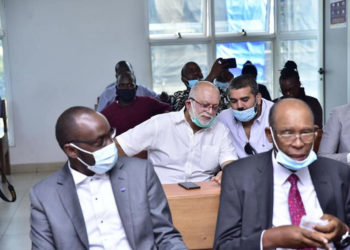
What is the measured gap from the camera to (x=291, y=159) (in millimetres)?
2256

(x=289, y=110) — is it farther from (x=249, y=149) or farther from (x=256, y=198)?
(x=249, y=149)

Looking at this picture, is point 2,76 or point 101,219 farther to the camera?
point 2,76

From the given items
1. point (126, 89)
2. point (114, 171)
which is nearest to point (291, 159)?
point (114, 171)

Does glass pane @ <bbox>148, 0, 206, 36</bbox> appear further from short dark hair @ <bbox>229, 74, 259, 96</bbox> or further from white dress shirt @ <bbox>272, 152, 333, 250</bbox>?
white dress shirt @ <bbox>272, 152, 333, 250</bbox>

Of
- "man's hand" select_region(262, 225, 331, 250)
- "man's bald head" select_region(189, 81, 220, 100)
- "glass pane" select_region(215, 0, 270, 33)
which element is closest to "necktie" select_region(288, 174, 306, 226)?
"man's hand" select_region(262, 225, 331, 250)

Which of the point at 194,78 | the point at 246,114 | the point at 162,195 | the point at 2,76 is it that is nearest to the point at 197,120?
the point at 246,114

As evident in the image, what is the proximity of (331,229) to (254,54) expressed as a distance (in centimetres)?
597

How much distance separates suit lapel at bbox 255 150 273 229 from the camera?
7.48 feet

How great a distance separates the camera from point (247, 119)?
12.2ft

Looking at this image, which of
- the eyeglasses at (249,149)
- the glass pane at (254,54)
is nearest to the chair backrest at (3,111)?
the glass pane at (254,54)

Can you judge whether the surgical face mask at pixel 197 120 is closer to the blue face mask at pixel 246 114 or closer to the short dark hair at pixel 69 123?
the blue face mask at pixel 246 114

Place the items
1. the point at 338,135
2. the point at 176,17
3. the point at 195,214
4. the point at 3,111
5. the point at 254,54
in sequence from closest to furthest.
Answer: the point at 195,214
the point at 338,135
the point at 3,111
the point at 176,17
the point at 254,54

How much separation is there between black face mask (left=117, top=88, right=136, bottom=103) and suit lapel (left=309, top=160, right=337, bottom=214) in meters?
2.72

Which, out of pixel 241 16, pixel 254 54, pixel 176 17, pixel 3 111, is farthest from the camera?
pixel 254 54
